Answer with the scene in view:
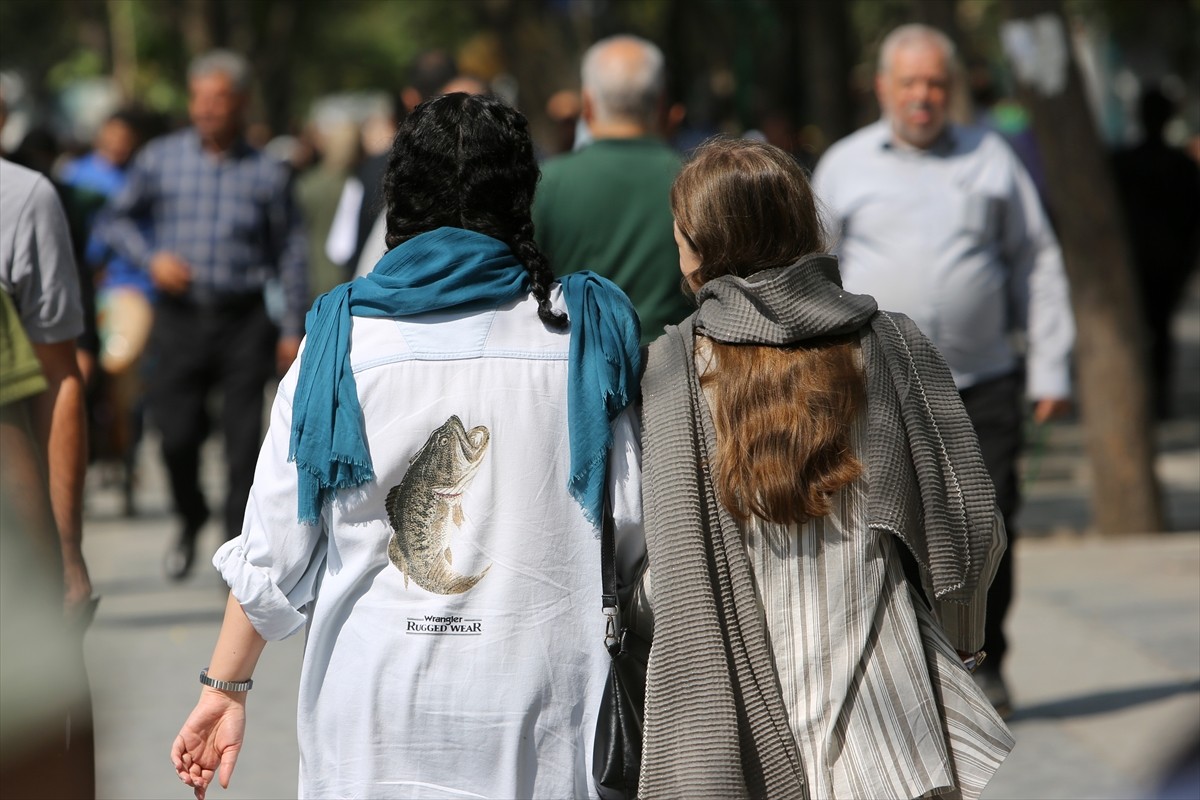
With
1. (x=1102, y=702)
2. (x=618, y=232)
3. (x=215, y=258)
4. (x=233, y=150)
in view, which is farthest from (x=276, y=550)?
(x=233, y=150)

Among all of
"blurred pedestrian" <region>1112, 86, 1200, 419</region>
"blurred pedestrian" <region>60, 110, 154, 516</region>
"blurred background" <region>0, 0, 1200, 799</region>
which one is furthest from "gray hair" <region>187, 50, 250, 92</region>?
"blurred pedestrian" <region>1112, 86, 1200, 419</region>

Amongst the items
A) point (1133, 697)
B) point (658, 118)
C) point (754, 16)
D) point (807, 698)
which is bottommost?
point (1133, 697)

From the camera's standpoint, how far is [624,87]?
568cm

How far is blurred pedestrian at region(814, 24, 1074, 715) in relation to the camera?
5773 millimetres

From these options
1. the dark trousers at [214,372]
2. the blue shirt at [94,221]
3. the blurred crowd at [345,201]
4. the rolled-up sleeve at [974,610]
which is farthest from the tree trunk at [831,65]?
the rolled-up sleeve at [974,610]

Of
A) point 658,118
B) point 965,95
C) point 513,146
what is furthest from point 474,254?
point 965,95

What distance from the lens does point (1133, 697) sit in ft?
20.8

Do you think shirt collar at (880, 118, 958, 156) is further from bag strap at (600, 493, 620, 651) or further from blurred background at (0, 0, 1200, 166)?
bag strap at (600, 493, 620, 651)

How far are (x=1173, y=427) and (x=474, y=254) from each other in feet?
39.3

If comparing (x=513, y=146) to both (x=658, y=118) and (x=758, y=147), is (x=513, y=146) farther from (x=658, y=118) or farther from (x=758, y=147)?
(x=658, y=118)

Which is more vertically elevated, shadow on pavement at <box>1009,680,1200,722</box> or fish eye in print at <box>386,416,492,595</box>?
fish eye in print at <box>386,416,492,595</box>

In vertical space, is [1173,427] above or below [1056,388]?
below

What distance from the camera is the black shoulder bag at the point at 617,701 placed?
9.67ft

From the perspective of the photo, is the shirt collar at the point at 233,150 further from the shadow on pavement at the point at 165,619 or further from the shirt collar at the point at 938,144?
the shirt collar at the point at 938,144
